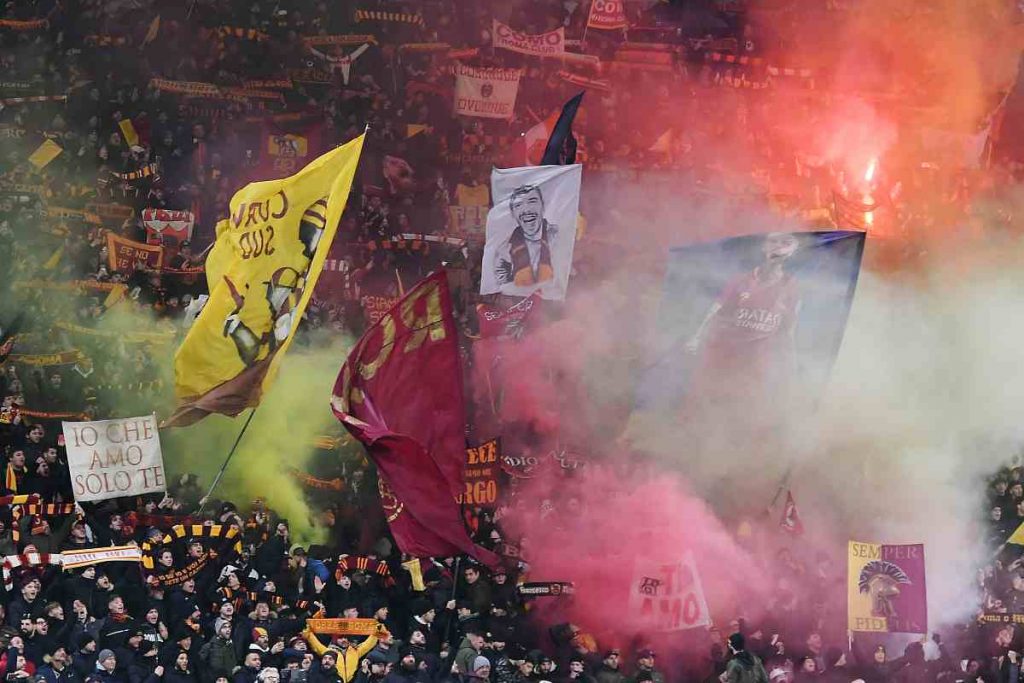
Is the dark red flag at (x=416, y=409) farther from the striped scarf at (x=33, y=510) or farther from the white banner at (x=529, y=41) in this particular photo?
the white banner at (x=529, y=41)

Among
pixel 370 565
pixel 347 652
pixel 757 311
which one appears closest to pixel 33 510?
pixel 370 565

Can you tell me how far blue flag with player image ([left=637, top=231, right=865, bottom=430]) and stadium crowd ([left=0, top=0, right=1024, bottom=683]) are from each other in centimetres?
189

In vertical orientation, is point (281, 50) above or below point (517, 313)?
above

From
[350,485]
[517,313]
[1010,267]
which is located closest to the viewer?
[350,485]

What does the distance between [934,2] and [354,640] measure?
11.0 m

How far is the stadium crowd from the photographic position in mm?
11055

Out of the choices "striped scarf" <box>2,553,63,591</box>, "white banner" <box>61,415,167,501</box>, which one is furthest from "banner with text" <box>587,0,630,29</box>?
"striped scarf" <box>2,553,63,591</box>

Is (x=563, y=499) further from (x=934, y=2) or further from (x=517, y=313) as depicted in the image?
(x=934, y=2)

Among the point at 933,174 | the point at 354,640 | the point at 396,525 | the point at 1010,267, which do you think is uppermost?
the point at 933,174

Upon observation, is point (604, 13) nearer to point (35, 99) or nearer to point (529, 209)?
point (35, 99)

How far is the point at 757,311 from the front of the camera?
11523 mm

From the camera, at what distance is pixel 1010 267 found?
16.5 meters

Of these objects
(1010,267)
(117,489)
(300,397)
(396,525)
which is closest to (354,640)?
(396,525)

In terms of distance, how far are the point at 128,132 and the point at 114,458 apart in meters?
5.56
